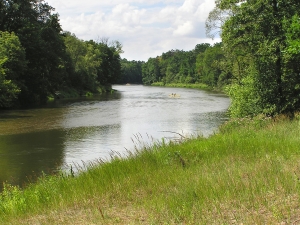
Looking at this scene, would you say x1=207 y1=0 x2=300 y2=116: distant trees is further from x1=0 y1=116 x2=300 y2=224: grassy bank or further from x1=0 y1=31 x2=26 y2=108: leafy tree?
x1=0 y1=31 x2=26 y2=108: leafy tree

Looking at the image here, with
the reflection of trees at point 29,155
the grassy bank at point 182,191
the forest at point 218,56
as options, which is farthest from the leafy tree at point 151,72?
the grassy bank at point 182,191

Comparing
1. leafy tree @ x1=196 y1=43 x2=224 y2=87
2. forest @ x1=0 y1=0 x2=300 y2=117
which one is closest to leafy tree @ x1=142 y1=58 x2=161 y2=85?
leafy tree @ x1=196 y1=43 x2=224 y2=87

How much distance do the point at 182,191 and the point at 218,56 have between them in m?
76.0

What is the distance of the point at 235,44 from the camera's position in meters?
18.2

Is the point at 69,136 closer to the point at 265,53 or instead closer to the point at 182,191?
the point at 265,53

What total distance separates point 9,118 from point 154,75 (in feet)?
507

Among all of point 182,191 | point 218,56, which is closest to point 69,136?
point 182,191

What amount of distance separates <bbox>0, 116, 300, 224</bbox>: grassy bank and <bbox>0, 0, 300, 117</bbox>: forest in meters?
6.65

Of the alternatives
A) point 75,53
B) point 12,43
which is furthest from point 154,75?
point 12,43

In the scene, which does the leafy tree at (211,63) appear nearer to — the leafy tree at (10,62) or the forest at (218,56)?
the forest at (218,56)

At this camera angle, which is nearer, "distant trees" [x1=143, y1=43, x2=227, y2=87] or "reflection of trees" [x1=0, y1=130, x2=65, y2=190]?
"reflection of trees" [x1=0, y1=130, x2=65, y2=190]

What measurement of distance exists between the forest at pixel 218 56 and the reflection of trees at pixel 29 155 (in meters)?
10.1

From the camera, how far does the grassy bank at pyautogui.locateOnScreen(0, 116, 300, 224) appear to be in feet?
16.9

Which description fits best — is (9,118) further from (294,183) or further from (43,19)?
(294,183)
